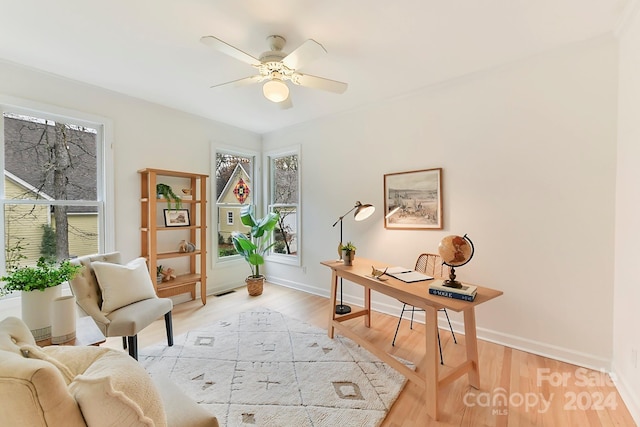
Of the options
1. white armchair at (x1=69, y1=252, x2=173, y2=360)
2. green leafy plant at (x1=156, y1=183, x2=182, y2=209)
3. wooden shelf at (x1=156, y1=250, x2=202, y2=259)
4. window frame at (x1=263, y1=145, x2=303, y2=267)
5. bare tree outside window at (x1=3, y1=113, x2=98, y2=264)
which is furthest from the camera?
window frame at (x1=263, y1=145, x2=303, y2=267)

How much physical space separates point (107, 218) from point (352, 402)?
Answer: 316 cm

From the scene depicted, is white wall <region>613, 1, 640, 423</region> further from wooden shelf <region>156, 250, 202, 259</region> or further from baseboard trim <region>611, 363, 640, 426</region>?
wooden shelf <region>156, 250, 202, 259</region>

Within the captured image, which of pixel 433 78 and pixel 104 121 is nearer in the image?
pixel 433 78

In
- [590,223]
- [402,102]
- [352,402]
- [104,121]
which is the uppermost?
[402,102]

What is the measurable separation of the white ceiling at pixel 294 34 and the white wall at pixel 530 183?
27 cm

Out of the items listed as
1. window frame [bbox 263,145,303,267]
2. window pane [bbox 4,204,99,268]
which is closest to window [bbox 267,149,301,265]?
window frame [bbox 263,145,303,267]

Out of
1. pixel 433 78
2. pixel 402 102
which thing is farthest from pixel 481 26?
pixel 402 102

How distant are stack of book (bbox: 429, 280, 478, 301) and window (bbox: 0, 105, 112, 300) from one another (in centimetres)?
347

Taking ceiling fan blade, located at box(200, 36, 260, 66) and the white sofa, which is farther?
ceiling fan blade, located at box(200, 36, 260, 66)

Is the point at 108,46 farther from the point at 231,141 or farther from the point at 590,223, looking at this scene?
the point at 590,223

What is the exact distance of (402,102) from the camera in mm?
3219

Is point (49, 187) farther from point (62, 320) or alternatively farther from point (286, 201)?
point (286, 201)

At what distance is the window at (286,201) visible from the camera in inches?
174

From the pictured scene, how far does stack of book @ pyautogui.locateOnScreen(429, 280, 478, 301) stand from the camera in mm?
1698
